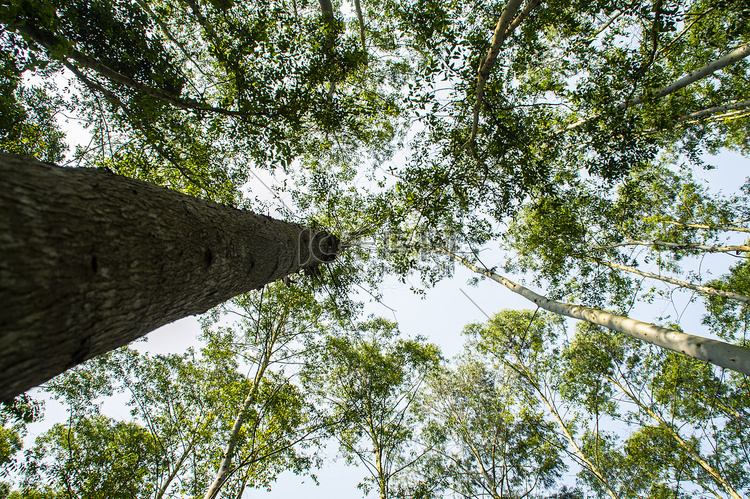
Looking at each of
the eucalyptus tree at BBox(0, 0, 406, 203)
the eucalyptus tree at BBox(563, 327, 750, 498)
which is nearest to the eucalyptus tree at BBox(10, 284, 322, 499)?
the eucalyptus tree at BBox(0, 0, 406, 203)

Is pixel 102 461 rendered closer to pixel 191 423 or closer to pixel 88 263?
pixel 191 423

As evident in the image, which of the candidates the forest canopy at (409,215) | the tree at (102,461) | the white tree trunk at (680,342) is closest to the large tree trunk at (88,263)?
the forest canopy at (409,215)

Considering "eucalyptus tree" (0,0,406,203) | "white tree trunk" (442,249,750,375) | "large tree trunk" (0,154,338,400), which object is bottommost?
"large tree trunk" (0,154,338,400)

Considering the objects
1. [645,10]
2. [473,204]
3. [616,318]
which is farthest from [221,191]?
[645,10]

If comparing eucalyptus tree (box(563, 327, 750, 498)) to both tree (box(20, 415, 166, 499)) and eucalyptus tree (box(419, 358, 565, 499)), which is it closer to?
eucalyptus tree (box(419, 358, 565, 499))

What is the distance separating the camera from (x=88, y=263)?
1240 mm

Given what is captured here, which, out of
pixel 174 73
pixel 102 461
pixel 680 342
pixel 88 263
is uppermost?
pixel 174 73

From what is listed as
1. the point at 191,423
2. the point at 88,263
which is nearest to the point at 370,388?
the point at 191,423

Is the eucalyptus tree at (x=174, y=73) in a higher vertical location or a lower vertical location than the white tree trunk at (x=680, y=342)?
higher

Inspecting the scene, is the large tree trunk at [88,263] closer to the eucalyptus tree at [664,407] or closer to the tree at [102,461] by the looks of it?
the tree at [102,461]

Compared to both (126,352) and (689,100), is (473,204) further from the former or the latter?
(126,352)

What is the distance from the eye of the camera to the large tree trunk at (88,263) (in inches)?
39.6

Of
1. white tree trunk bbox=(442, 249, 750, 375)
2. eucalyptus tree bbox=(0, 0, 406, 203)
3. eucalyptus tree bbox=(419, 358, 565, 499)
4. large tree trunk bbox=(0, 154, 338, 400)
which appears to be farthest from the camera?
eucalyptus tree bbox=(419, 358, 565, 499)

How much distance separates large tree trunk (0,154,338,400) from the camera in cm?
100
